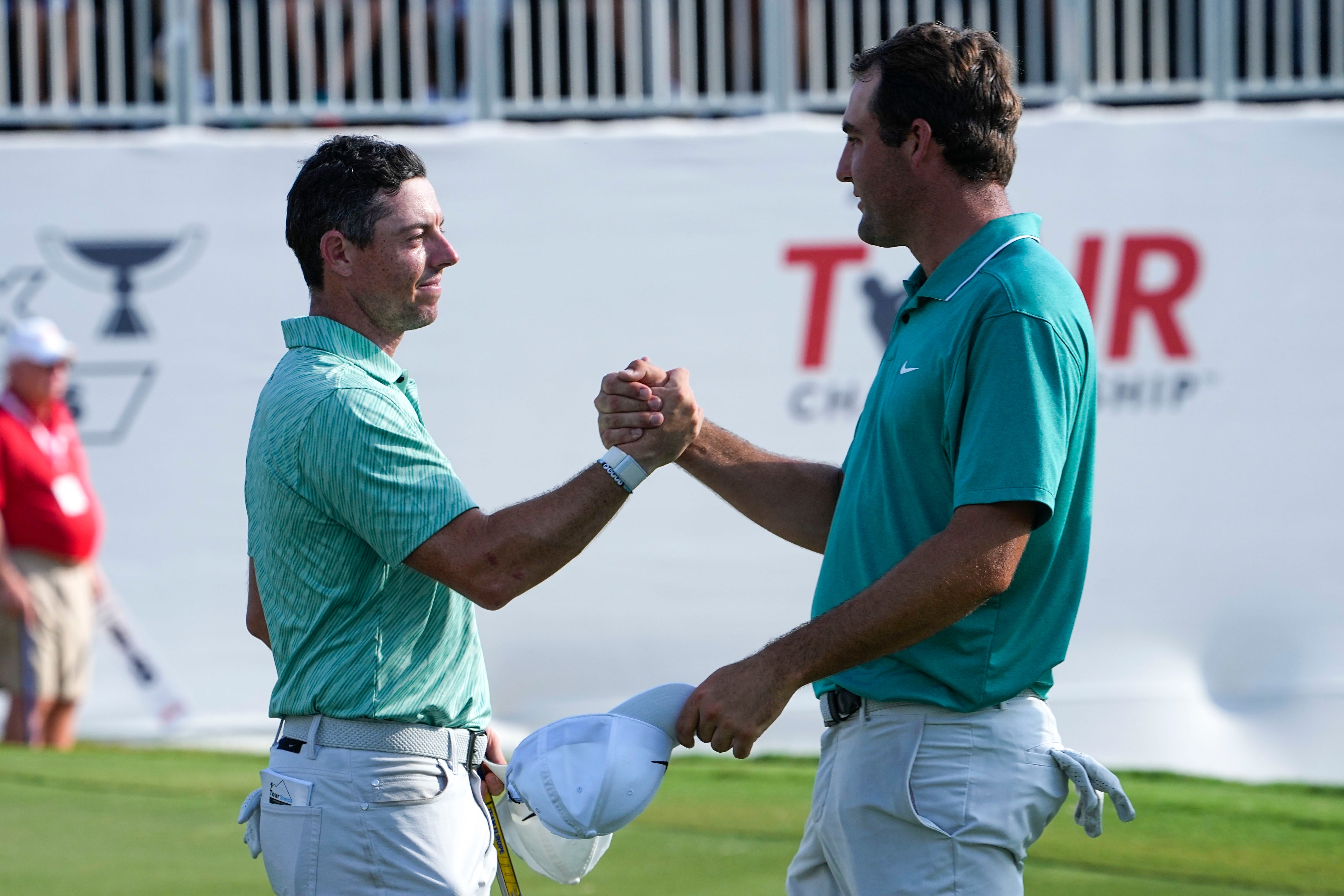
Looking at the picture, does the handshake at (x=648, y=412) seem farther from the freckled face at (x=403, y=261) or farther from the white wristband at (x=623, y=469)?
the freckled face at (x=403, y=261)

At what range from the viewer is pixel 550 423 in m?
7.16

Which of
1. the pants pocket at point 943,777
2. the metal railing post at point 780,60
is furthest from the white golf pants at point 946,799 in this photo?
the metal railing post at point 780,60

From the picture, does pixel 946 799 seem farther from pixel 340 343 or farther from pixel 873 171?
pixel 340 343

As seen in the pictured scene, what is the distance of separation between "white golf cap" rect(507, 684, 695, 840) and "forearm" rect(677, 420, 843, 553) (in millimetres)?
596

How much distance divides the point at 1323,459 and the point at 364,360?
569 cm

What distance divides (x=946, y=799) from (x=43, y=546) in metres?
5.79

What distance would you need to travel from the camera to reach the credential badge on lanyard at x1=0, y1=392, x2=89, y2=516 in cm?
699

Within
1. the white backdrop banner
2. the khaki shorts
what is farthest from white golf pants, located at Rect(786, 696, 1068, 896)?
the khaki shorts

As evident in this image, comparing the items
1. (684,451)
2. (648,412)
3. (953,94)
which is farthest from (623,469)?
(953,94)

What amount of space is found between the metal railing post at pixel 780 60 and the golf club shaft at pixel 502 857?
575 cm

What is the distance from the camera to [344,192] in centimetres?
248

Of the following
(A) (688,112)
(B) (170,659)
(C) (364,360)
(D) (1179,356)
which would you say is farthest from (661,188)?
(C) (364,360)

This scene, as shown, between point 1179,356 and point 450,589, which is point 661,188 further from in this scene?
point 450,589

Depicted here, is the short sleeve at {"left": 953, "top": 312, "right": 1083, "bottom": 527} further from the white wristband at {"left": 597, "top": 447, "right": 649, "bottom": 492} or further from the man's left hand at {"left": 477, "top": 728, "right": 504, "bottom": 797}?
the man's left hand at {"left": 477, "top": 728, "right": 504, "bottom": 797}
